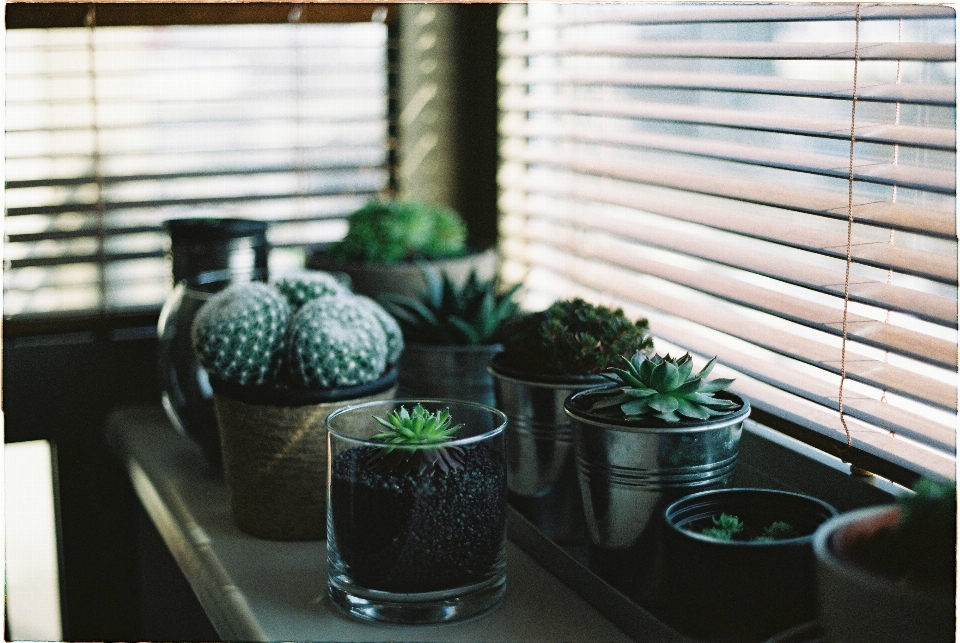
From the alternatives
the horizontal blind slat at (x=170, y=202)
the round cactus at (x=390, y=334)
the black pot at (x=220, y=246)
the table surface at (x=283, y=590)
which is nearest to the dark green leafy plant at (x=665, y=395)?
the table surface at (x=283, y=590)

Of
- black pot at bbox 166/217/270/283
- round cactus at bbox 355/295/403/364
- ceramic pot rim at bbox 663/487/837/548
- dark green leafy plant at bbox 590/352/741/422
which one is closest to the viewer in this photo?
ceramic pot rim at bbox 663/487/837/548

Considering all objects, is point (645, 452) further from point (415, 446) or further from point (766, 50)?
point (766, 50)

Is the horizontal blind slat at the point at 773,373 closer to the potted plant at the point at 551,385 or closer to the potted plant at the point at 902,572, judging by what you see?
the potted plant at the point at 551,385

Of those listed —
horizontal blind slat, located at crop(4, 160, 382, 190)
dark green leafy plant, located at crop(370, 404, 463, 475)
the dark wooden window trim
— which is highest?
the dark wooden window trim

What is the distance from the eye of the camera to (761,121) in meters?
1.18

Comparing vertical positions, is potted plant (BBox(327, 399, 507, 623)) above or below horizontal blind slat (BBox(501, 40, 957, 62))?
below

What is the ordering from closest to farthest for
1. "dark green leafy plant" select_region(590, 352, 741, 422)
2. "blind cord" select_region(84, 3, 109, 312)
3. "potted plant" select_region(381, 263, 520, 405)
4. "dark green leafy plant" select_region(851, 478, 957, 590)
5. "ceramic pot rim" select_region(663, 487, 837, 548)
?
"dark green leafy plant" select_region(851, 478, 957, 590)
"ceramic pot rim" select_region(663, 487, 837, 548)
"dark green leafy plant" select_region(590, 352, 741, 422)
"potted plant" select_region(381, 263, 520, 405)
"blind cord" select_region(84, 3, 109, 312)

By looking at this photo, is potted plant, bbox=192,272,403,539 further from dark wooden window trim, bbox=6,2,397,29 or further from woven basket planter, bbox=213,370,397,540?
dark wooden window trim, bbox=6,2,397,29

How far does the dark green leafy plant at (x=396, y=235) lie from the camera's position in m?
1.69

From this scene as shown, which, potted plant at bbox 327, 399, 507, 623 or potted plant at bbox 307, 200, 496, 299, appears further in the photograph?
potted plant at bbox 307, 200, 496, 299

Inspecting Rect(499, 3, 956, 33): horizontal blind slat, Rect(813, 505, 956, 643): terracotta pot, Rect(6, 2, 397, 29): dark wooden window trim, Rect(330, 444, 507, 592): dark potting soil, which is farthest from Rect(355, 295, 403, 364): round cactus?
Rect(6, 2, 397, 29): dark wooden window trim

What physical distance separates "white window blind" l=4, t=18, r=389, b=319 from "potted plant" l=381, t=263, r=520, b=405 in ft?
1.71

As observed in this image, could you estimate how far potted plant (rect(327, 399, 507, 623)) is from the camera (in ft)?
3.33

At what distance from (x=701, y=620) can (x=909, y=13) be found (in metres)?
0.59
